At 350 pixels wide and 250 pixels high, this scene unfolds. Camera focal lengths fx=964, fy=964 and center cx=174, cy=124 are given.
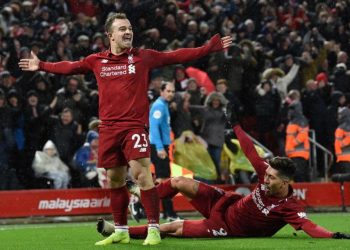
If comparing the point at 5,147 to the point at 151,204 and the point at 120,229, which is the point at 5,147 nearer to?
the point at 120,229

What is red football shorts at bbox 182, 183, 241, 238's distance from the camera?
37.2 feet

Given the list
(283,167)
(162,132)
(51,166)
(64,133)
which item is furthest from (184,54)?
(64,133)

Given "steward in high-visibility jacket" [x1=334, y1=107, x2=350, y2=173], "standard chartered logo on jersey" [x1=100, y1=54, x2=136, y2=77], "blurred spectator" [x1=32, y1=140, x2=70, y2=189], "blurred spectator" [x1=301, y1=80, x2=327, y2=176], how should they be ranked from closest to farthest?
"standard chartered logo on jersey" [x1=100, y1=54, x2=136, y2=77] → "blurred spectator" [x1=32, y1=140, x2=70, y2=189] → "steward in high-visibility jacket" [x1=334, y1=107, x2=350, y2=173] → "blurred spectator" [x1=301, y1=80, x2=327, y2=176]

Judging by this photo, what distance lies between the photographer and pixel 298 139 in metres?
20.0

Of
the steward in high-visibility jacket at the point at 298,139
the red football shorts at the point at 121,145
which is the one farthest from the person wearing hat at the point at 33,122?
the red football shorts at the point at 121,145

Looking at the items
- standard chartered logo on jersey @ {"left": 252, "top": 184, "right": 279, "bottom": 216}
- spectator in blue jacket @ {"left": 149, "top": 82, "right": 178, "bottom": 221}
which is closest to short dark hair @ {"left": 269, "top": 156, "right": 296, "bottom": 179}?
standard chartered logo on jersey @ {"left": 252, "top": 184, "right": 279, "bottom": 216}

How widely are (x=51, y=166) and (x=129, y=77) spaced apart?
795 cm

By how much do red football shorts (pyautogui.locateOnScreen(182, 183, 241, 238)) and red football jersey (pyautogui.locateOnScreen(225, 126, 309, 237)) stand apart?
0.10m

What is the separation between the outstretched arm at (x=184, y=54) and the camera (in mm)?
10562

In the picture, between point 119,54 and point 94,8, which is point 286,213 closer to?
point 119,54

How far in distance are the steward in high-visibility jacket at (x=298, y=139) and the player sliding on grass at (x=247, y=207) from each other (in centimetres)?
857

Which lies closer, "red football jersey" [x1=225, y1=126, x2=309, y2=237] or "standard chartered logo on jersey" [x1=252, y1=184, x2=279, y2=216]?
"red football jersey" [x1=225, y1=126, x2=309, y2=237]

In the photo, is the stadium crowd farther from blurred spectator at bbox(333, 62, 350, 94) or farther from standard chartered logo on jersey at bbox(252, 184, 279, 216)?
standard chartered logo on jersey at bbox(252, 184, 279, 216)

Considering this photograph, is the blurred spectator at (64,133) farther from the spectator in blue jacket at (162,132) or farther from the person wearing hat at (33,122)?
the spectator in blue jacket at (162,132)
